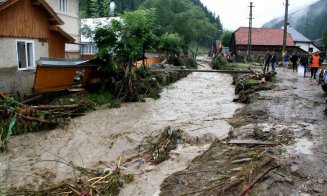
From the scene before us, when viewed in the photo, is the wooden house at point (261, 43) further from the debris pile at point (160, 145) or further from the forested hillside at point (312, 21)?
the debris pile at point (160, 145)

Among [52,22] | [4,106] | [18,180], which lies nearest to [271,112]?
[18,180]

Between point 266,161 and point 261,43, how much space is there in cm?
5334

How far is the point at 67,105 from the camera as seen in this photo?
13352 millimetres

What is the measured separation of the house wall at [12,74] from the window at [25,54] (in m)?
0.57

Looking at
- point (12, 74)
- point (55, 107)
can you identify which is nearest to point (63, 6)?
point (12, 74)

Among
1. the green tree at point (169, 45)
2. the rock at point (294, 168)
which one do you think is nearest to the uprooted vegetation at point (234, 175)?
the rock at point (294, 168)

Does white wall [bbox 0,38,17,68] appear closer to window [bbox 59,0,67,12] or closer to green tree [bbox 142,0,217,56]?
window [bbox 59,0,67,12]

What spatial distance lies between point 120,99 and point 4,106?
6807mm

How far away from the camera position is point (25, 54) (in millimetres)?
15719

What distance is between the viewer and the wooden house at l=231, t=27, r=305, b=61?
55531 mm

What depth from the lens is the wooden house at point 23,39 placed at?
13.8 metres

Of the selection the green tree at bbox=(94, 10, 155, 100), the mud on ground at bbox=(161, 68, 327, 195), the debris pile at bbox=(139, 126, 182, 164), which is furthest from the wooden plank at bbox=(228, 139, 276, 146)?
the green tree at bbox=(94, 10, 155, 100)

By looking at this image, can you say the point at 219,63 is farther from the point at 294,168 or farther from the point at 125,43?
the point at 294,168

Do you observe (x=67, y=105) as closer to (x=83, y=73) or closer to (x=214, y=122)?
(x=83, y=73)
